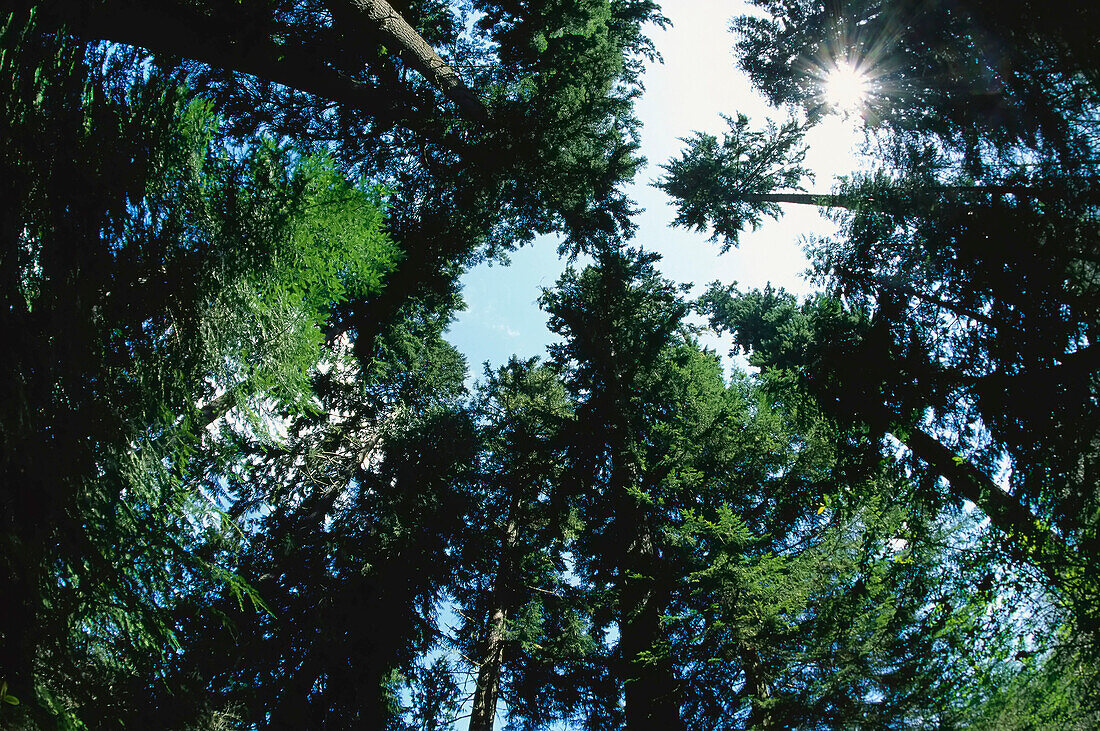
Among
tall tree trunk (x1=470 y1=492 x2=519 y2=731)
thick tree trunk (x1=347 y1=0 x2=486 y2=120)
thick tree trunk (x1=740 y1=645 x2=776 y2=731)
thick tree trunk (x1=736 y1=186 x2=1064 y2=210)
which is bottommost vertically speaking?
thick tree trunk (x1=740 y1=645 x2=776 y2=731)

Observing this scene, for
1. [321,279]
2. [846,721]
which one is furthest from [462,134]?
[846,721]

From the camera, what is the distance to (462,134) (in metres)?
10.0

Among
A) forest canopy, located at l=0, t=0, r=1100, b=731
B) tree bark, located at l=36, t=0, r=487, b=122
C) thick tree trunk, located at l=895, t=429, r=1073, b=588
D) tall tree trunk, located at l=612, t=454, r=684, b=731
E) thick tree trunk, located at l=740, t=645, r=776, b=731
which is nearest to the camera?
forest canopy, located at l=0, t=0, r=1100, b=731

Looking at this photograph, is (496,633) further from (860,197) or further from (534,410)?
(860,197)

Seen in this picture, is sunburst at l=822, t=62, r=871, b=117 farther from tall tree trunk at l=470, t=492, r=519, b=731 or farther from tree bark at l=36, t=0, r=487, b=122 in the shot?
tall tree trunk at l=470, t=492, r=519, b=731

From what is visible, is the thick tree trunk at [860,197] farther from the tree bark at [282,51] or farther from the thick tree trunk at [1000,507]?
the tree bark at [282,51]

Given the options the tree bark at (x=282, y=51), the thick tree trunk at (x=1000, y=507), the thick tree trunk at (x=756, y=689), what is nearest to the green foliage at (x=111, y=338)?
the tree bark at (x=282, y=51)

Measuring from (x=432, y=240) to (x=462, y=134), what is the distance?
7.92ft

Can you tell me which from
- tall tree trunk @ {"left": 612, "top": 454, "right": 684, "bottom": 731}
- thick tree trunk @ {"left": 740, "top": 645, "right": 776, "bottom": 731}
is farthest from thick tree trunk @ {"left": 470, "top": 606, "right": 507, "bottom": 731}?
thick tree trunk @ {"left": 740, "top": 645, "right": 776, "bottom": 731}

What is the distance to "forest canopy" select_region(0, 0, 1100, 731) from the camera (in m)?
3.88

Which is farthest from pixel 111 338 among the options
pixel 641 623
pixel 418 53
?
pixel 641 623

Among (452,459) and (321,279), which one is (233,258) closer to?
(321,279)

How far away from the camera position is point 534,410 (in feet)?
36.5

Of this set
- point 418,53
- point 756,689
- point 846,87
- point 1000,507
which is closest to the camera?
point 1000,507
